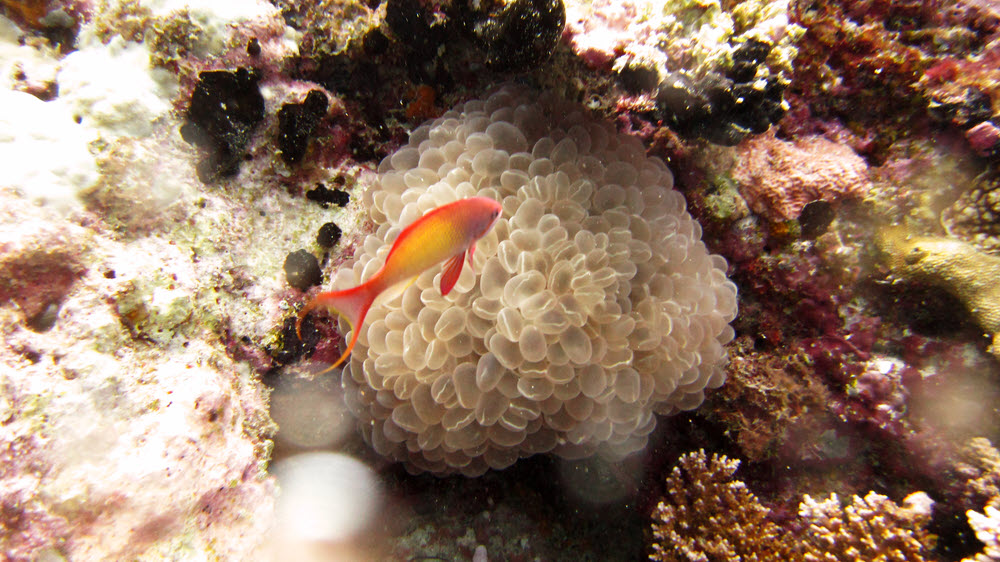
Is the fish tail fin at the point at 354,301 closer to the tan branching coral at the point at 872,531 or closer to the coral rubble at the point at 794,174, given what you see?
the coral rubble at the point at 794,174

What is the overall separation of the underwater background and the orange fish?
680 mm

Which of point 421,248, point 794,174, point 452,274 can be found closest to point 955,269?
point 794,174

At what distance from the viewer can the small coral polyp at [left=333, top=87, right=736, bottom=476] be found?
2.73 meters

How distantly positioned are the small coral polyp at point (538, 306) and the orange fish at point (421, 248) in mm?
679

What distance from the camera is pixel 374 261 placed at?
284cm

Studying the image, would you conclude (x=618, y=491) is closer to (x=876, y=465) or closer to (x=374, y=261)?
(x=876, y=465)

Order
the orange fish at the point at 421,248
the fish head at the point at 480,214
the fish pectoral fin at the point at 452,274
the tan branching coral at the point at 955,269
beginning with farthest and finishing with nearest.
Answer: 1. the tan branching coral at the point at 955,269
2. the fish pectoral fin at the point at 452,274
3. the fish head at the point at 480,214
4. the orange fish at the point at 421,248

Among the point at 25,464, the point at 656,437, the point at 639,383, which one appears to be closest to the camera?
the point at 25,464

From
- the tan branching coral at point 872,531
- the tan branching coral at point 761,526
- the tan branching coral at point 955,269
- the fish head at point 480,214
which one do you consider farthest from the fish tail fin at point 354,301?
the tan branching coral at point 955,269

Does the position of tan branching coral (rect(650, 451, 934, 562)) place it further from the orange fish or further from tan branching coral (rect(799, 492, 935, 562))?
the orange fish

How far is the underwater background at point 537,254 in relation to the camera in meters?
2.70

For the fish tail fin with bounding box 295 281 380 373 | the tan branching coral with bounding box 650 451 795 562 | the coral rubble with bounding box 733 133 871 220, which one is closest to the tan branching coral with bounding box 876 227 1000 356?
the coral rubble with bounding box 733 133 871 220

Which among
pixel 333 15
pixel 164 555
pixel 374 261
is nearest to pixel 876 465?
pixel 374 261

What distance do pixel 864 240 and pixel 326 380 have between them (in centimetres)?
411
